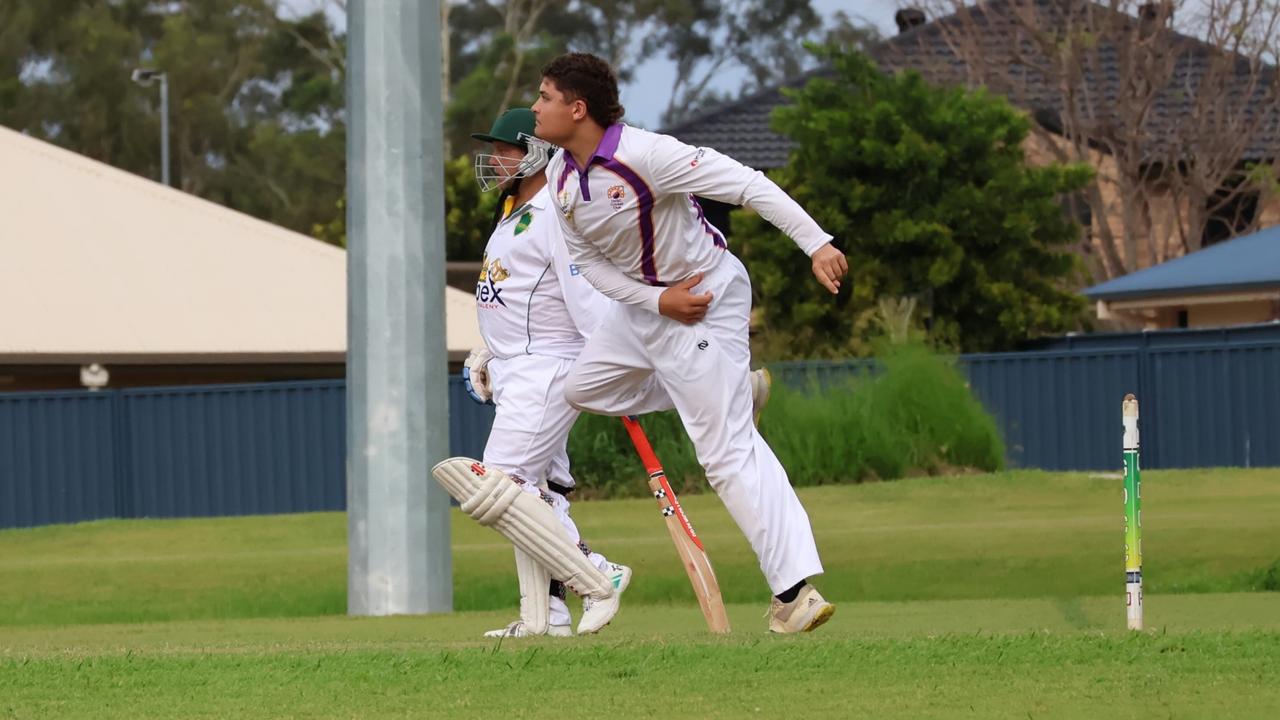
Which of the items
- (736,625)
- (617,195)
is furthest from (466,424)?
(617,195)

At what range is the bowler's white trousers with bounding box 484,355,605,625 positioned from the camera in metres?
8.00

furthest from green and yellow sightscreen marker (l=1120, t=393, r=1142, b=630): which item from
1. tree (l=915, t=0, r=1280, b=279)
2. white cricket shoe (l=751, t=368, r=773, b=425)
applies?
tree (l=915, t=0, r=1280, b=279)

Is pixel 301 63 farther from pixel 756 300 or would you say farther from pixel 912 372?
Answer: pixel 912 372

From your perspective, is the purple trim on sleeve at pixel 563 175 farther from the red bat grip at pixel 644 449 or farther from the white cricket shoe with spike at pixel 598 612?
the white cricket shoe with spike at pixel 598 612

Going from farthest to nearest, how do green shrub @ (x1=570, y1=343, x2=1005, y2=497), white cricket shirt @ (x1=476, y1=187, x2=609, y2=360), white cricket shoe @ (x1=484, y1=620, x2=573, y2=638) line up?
green shrub @ (x1=570, y1=343, x2=1005, y2=497) < white cricket shirt @ (x1=476, y1=187, x2=609, y2=360) < white cricket shoe @ (x1=484, y1=620, x2=573, y2=638)

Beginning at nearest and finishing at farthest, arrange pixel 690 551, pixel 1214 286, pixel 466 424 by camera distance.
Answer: pixel 690 551
pixel 466 424
pixel 1214 286

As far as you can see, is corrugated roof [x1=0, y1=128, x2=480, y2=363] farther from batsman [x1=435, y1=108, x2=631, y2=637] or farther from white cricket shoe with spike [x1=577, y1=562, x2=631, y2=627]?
white cricket shoe with spike [x1=577, y1=562, x2=631, y2=627]

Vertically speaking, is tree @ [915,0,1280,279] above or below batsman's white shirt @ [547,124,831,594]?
above

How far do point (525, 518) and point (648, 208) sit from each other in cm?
134

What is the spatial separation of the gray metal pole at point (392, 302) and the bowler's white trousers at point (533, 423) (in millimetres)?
2169

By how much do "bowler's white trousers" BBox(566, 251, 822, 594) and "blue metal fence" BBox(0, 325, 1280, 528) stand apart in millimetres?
16264

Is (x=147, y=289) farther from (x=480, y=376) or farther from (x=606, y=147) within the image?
(x=606, y=147)

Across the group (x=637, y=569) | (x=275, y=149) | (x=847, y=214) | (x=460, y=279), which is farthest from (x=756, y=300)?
(x=275, y=149)

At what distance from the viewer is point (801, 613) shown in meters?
6.86
